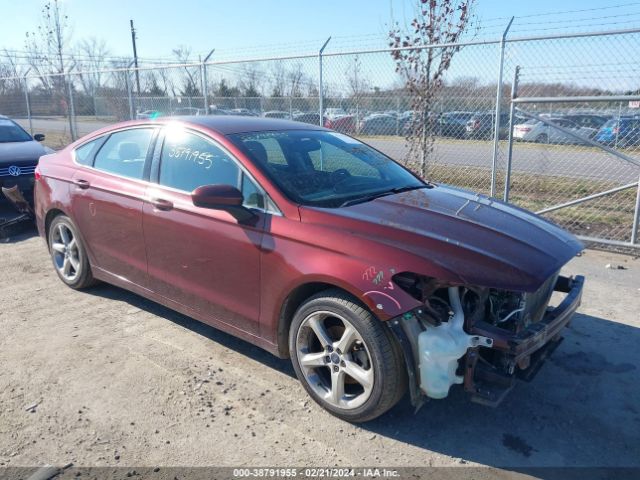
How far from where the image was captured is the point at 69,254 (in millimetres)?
5129

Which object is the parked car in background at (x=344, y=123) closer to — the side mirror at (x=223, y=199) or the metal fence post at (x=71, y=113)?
the side mirror at (x=223, y=199)

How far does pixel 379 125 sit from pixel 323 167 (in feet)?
18.8

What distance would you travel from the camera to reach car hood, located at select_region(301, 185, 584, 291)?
277 centimetres

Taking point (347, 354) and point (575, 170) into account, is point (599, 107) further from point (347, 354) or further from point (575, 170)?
point (347, 354)

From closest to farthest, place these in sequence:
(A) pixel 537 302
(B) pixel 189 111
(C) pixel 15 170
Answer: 1. (A) pixel 537 302
2. (C) pixel 15 170
3. (B) pixel 189 111

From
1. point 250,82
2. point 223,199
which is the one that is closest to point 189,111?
point 250,82

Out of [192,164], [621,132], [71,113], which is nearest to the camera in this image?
[192,164]

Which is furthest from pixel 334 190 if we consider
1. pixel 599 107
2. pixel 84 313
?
Answer: pixel 599 107

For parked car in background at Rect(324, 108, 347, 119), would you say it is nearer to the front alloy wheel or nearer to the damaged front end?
the front alloy wheel

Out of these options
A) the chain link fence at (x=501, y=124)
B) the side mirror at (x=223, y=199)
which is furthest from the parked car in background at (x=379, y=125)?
the side mirror at (x=223, y=199)

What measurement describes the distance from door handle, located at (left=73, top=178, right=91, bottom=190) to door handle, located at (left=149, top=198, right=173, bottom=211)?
102cm

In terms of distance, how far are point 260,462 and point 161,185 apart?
2.18 metres

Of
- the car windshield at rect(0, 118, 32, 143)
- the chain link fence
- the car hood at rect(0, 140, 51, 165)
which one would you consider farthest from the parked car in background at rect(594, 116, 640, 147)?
the car windshield at rect(0, 118, 32, 143)

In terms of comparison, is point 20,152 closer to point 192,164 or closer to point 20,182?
point 20,182
